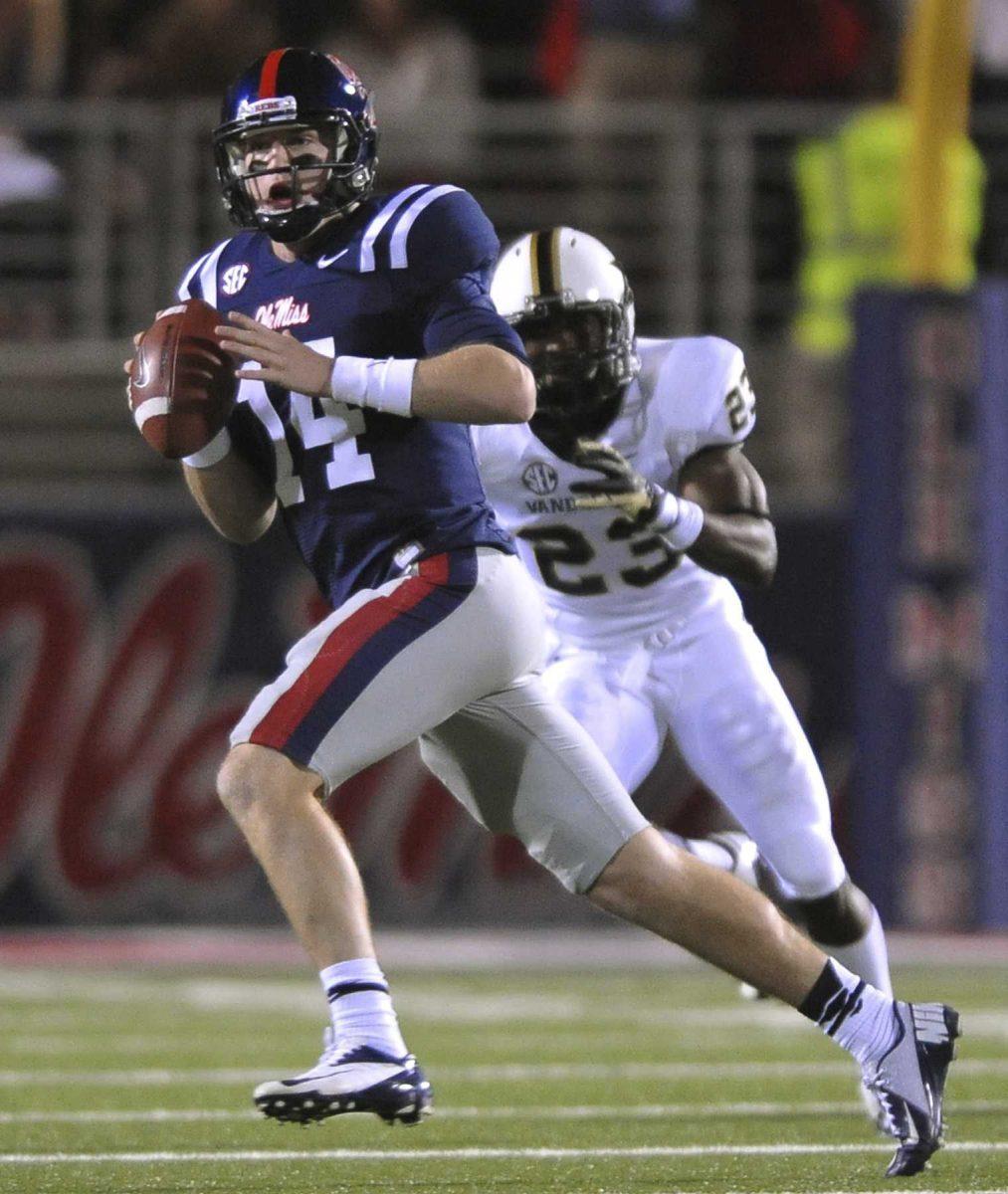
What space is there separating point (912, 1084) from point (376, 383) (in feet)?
3.93

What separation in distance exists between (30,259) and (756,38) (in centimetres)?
253

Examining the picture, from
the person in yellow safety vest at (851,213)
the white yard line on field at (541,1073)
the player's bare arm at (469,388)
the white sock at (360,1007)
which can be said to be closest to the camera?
the white sock at (360,1007)

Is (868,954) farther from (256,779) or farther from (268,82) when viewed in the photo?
(268,82)

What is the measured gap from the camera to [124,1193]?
3.24m

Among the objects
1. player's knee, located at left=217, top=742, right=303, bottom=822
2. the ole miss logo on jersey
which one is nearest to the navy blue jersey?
the ole miss logo on jersey

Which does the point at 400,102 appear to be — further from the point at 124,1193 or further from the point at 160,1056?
the point at 124,1193

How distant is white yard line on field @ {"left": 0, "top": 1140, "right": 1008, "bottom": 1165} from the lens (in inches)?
142

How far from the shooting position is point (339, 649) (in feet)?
10.8

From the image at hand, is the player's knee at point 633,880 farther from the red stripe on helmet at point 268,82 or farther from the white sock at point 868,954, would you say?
the red stripe on helmet at point 268,82

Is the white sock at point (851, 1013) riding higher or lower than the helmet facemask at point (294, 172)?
lower

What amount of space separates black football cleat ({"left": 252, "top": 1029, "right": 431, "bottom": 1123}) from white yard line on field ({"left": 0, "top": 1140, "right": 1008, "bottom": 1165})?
568mm

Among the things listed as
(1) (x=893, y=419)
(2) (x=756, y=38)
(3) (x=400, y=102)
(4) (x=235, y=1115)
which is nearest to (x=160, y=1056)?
(4) (x=235, y=1115)

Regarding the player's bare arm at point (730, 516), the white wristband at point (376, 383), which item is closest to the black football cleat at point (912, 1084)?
the player's bare arm at point (730, 516)

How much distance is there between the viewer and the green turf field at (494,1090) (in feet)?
11.3
